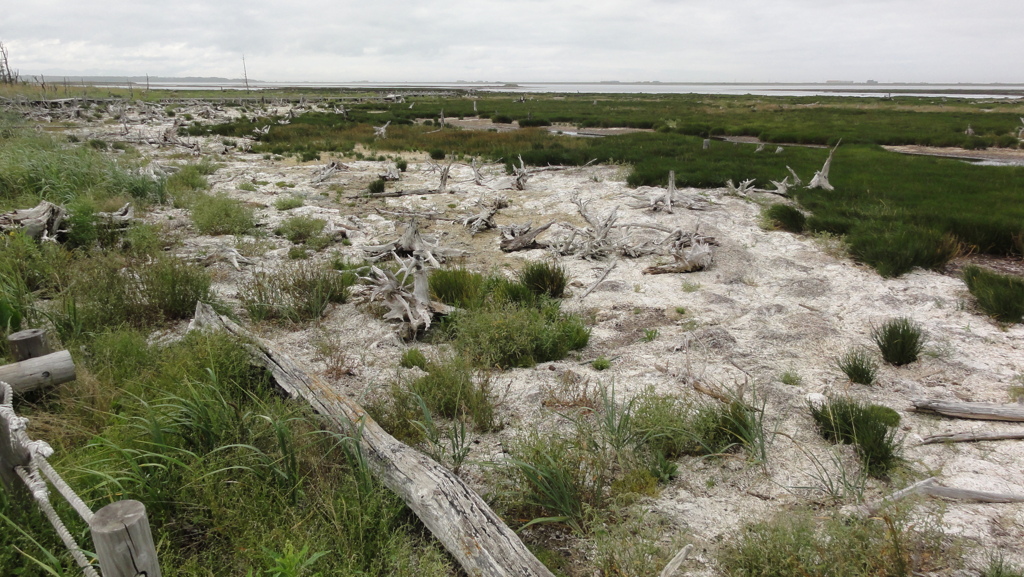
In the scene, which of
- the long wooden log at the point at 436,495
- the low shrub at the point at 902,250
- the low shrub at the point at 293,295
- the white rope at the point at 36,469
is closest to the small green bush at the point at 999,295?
the low shrub at the point at 902,250

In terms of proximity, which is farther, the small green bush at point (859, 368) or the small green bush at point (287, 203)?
the small green bush at point (287, 203)

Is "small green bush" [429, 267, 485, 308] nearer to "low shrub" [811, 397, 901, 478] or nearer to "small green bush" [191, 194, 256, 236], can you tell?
"low shrub" [811, 397, 901, 478]

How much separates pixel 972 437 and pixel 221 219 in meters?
11.4

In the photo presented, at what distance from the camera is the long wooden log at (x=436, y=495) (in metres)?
2.82

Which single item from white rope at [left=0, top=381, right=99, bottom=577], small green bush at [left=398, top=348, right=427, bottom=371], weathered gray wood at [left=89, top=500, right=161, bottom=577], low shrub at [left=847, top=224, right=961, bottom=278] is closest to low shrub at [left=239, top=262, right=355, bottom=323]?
small green bush at [left=398, top=348, right=427, bottom=371]

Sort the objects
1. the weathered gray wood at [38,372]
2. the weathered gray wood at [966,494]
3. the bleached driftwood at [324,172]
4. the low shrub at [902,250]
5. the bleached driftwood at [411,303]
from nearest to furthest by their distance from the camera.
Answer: the weathered gray wood at [966,494]
the weathered gray wood at [38,372]
the bleached driftwood at [411,303]
the low shrub at [902,250]
the bleached driftwood at [324,172]

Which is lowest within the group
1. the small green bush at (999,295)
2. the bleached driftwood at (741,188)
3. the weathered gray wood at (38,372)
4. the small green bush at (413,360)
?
the small green bush at (413,360)

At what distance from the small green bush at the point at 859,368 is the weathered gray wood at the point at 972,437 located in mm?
1017

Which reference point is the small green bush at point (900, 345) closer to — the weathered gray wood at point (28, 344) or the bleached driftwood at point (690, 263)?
the bleached driftwood at point (690, 263)

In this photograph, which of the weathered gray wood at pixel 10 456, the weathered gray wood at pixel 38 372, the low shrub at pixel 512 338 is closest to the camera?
the weathered gray wood at pixel 10 456

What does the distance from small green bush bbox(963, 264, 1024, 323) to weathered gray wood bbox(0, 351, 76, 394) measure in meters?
9.50

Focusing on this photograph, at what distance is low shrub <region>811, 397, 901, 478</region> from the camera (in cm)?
391

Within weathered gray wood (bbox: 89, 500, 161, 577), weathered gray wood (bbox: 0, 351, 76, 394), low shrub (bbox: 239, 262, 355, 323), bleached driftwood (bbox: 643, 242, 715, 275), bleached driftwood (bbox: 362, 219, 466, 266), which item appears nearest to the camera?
weathered gray wood (bbox: 89, 500, 161, 577)

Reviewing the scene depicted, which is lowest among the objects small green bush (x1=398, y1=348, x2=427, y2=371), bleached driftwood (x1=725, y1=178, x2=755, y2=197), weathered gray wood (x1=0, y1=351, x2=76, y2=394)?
small green bush (x1=398, y1=348, x2=427, y2=371)
